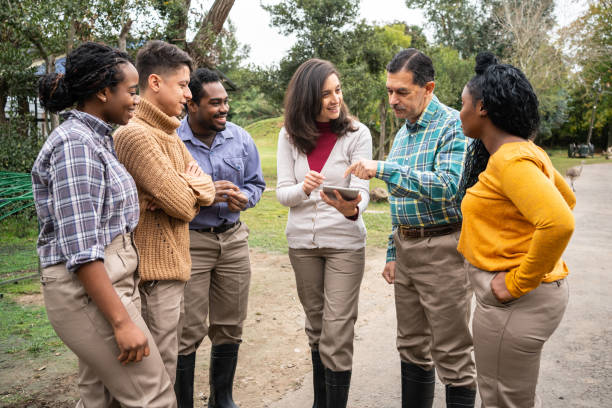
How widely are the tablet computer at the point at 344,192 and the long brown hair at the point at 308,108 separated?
414 millimetres

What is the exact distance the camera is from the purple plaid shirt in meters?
1.93

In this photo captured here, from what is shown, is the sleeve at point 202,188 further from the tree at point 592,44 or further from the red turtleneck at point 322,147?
the tree at point 592,44

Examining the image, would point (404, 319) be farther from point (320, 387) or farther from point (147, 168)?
point (147, 168)

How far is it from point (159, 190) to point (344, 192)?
1.02 m

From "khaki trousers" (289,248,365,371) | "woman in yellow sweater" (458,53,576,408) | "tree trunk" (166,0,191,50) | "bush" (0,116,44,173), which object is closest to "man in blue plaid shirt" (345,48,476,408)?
"khaki trousers" (289,248,365,371)

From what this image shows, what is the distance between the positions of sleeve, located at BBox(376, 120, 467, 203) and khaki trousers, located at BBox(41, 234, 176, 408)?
1.36m

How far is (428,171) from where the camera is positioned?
2.90m

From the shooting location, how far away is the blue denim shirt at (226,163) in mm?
3389

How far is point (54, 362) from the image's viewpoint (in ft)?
13.6

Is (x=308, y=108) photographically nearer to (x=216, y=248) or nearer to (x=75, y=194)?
(x=216, y=248)

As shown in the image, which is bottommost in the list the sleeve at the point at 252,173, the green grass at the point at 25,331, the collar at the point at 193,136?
Answer: the green grass at the point at 25,331

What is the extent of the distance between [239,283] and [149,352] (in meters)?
1.43

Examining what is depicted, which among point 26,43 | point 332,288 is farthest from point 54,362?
point 26,43

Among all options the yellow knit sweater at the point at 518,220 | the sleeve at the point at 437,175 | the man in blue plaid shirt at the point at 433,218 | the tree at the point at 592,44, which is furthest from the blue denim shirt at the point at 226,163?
the tree at the point at 592,44
